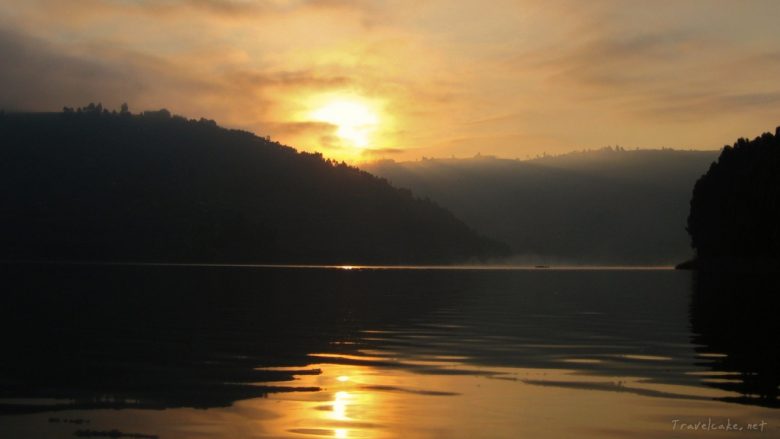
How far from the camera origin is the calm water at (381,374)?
22.7 m

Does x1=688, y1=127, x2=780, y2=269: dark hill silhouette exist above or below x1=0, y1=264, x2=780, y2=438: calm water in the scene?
above

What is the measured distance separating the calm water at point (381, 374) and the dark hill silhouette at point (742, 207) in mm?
114905

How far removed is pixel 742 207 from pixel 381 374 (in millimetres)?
159820

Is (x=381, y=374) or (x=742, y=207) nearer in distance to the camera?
(x=381, y=374)

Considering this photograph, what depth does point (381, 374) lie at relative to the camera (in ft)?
103

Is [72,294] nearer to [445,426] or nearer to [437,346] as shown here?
[437,346]

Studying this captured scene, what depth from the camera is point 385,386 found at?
28.5 meters

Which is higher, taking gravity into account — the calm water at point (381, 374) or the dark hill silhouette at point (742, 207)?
the dark hill silhouette at point (742, 207)

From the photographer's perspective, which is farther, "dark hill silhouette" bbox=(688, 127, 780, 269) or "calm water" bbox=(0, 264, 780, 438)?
"dark hill silhouette" bbox=(688, 127, 780, 269)

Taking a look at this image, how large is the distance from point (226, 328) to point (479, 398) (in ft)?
83.7

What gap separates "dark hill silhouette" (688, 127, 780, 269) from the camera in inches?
6649

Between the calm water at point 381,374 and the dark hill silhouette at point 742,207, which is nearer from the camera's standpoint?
the calm water at point 381,374

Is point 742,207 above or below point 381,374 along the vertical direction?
above

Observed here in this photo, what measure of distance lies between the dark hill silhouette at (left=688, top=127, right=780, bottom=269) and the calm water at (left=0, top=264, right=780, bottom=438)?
114905 millimetres
